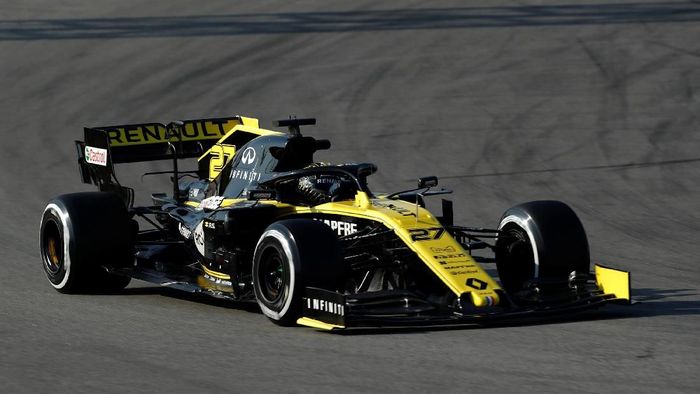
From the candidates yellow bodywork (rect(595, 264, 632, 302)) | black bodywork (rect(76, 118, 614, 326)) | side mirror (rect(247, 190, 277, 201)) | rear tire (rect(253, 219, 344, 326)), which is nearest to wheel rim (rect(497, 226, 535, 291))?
black bodywork (rect(76, 118, 614, 326))

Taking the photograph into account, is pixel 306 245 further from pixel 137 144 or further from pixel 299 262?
pixel 137 144

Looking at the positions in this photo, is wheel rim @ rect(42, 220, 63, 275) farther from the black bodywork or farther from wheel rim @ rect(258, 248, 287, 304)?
wheel rim @ rect(258, 248, 287, 304)

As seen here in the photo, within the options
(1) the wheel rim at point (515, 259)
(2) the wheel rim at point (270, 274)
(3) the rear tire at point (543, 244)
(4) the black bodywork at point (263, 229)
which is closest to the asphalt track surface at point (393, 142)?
(4) the black bodywork at point (263, 229)

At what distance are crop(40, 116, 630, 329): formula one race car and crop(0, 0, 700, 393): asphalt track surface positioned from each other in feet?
0.77

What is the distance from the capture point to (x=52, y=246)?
1358 cm

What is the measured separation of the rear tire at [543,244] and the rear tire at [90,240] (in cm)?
355

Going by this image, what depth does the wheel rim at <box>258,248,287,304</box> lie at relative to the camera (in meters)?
11.4

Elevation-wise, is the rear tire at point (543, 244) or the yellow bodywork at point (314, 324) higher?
the rear tire at point (543, 244)

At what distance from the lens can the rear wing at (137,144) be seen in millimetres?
14375

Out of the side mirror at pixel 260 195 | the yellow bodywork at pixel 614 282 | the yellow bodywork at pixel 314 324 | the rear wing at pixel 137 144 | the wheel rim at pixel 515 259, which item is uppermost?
the rear wing at pixel 137 144

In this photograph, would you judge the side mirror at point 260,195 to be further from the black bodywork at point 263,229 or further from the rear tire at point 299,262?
the rear tire at point 299,262

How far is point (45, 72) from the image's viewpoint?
2464cm

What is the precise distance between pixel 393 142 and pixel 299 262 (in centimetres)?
1003

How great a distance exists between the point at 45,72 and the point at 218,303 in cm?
1310
